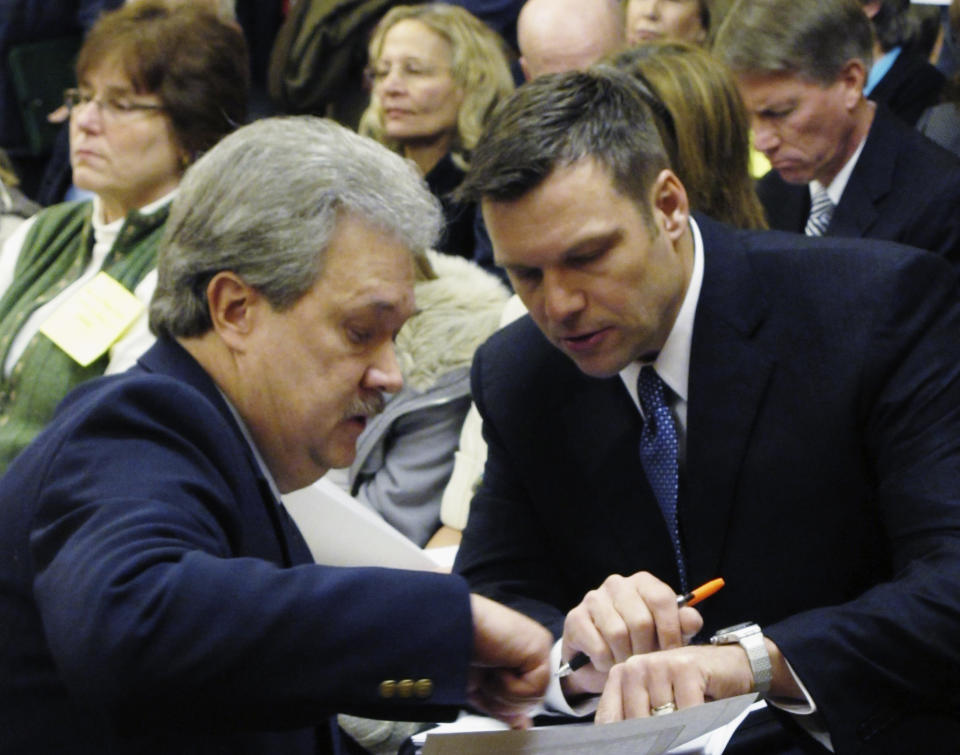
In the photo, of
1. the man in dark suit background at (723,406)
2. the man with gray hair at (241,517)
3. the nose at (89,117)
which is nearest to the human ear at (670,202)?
the man in dark suit background at (723,406)

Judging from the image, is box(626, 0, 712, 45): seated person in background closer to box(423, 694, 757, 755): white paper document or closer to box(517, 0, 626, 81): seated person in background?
box(517, 0, 626, 81): seated person in background

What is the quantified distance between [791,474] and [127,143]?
83.8 inches

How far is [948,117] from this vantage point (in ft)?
13.5

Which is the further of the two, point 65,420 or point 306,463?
point 306,463

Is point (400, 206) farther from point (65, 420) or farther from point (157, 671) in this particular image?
point (157, 671)

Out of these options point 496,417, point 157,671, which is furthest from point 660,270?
point 157,671

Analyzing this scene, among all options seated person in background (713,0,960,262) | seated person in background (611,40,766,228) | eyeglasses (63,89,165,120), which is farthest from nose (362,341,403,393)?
seated person in background (713,0,960,262)

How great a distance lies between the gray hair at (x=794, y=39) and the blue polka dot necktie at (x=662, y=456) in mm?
1945

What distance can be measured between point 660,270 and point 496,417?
1.30ft

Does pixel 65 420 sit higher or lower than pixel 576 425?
higher

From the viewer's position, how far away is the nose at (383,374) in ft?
6.21

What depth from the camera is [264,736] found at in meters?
1.66

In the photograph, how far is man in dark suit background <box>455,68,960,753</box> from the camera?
2.06 m

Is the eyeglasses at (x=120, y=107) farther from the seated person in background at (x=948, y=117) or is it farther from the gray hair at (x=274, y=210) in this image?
the seated person in background at (x=948, y=117)
